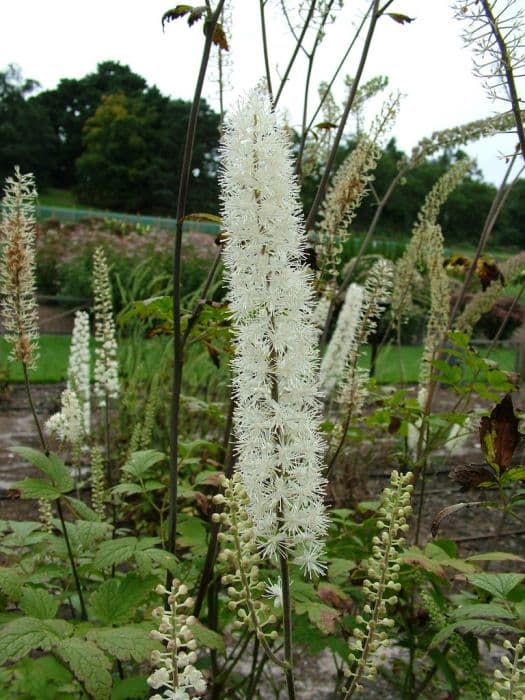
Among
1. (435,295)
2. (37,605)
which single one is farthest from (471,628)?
(435,295)

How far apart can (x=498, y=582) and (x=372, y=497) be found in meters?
3.35

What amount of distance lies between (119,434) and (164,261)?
6.26 metres

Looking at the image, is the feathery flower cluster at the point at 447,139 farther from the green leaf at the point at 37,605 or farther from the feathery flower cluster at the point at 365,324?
the green leaf at the point at 37,605

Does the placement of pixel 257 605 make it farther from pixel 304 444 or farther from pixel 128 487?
pixel 128 487

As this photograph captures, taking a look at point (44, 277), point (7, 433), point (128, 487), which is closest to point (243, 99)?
point (128, 487)

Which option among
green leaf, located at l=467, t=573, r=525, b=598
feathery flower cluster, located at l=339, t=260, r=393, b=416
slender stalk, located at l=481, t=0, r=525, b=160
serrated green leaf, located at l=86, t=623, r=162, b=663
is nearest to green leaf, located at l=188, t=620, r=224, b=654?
serrated green leaf, located at l=86, t=623, r=162, b=663

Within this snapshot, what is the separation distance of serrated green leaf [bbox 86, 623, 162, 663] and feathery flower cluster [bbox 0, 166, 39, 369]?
31.9 inches

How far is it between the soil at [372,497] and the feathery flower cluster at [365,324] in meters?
0.70

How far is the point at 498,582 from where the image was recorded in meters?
1.45

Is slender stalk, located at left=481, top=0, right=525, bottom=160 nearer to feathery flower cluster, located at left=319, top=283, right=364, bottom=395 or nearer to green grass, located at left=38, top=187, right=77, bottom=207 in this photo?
feathery flower cluster, located at left=319, top=283, right=364, bottom=395

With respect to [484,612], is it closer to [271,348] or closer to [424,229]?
[271,348]

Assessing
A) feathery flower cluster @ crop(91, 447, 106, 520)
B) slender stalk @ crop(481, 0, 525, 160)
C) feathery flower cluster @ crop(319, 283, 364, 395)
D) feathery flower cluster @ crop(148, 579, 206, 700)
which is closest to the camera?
feathery flower cluster @ crop(148, 579, 206, 700)

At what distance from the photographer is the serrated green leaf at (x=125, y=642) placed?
127cm

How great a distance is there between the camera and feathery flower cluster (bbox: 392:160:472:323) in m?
2.81
